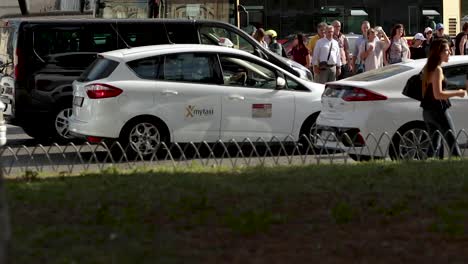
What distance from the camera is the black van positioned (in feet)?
55.9

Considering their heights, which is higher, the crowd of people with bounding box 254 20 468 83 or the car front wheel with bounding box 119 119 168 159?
the crowd of people with bounding box 254 20 468 83

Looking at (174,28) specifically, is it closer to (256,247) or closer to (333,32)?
(333,32)

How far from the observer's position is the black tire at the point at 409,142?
44.0 feet

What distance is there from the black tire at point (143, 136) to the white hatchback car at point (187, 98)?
0.01 m

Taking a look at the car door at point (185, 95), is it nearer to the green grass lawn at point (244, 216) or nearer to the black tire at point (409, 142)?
the black tire at point (409, 142)

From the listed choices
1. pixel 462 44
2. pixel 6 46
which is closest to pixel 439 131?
pixel 6 46

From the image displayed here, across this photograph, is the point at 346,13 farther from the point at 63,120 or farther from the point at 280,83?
the point at 280,83

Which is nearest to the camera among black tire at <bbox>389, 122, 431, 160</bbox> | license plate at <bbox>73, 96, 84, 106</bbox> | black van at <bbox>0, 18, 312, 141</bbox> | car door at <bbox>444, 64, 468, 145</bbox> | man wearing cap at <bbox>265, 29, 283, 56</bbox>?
black tire at <bbox>389, 122, 431, 160</bbox>

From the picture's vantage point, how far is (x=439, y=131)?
12.6 meters

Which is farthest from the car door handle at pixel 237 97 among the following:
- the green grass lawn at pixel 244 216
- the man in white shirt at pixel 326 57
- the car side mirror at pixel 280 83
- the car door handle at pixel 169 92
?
the man in white shirt at pixel 326 57

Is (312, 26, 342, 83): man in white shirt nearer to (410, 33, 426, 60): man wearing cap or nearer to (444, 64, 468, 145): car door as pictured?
(410, 33, 426, 60): man wearing cap

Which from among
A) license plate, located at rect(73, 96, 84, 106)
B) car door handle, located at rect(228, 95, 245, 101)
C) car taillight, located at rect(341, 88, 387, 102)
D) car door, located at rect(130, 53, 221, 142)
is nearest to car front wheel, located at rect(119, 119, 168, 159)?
car door, located at rect(130, 53, 221, 142)

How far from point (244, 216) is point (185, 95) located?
7410 mm

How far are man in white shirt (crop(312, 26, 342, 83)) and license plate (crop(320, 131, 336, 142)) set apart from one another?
833 centimetres
